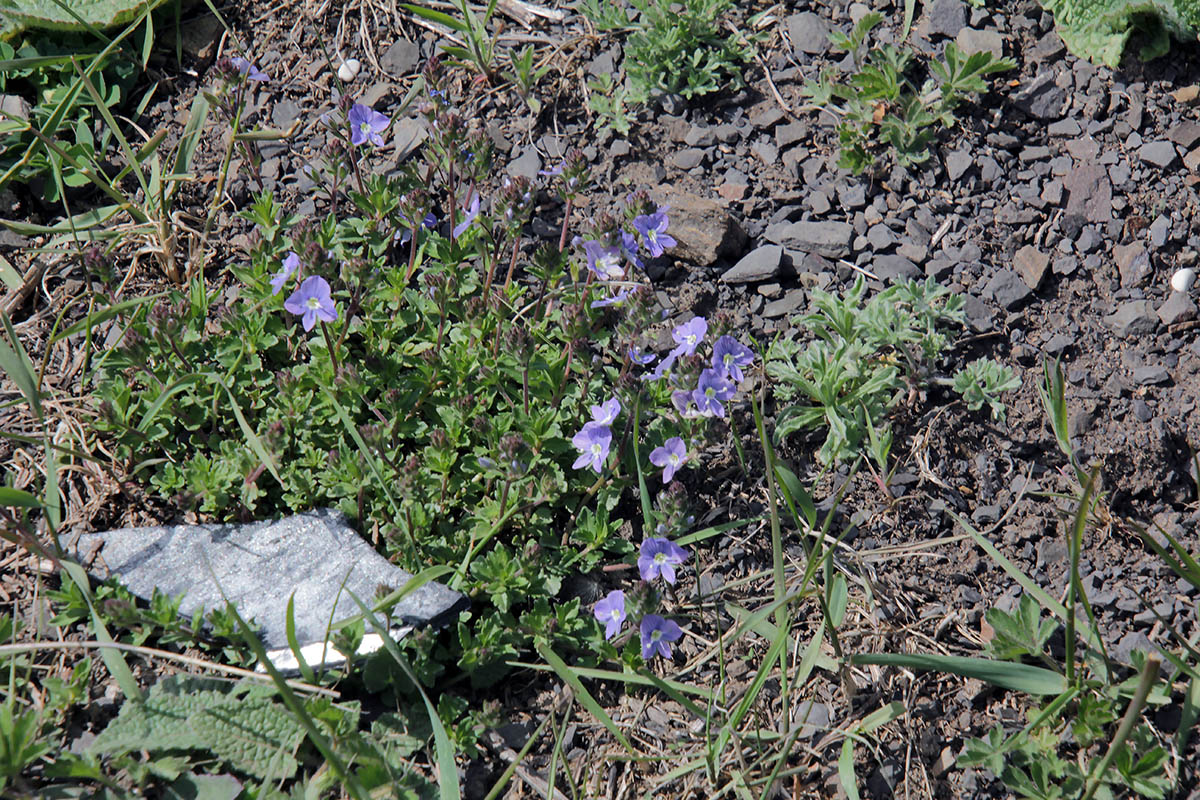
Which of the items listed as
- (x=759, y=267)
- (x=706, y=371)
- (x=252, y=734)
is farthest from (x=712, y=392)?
(x=252, y=734)

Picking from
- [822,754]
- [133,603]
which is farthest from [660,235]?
[133,603]

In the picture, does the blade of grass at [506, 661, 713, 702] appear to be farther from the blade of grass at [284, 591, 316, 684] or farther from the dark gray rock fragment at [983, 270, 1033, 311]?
the dark gray rock fragment at [983, 270, 1033, 311]

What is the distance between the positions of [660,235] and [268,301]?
1593 millimetres

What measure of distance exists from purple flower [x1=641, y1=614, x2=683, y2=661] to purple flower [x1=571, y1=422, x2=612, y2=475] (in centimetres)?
58

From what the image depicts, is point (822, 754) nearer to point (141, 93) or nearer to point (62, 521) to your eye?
point (62, 521)

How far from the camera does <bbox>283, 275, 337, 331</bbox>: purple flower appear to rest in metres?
3.34

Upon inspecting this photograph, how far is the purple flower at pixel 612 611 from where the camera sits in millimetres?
3148

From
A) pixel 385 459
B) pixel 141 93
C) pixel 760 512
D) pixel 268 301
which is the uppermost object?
pixel 141 93

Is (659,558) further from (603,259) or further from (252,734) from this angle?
(252,734)

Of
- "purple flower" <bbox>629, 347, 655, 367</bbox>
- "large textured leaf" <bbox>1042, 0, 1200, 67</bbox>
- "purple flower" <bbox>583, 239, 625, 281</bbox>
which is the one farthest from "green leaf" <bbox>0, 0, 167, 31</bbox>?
"large textured leaf" <bbox>1042, 0, 1200, 67</bbox>

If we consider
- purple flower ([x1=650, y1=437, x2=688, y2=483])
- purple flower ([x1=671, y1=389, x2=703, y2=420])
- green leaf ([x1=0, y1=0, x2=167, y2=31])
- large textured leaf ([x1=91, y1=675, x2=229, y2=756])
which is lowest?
large textured leaf ([x1=91, y1=675, x2=229, y2=756])

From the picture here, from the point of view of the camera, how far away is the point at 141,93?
4.74 meters

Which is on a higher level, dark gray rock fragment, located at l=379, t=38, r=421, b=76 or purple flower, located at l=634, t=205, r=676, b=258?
dark gray rock fragment, located at l=379, t=38, r=421, b=76

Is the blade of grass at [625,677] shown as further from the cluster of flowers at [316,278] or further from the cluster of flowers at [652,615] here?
the cluster of flowers at [316,278]
